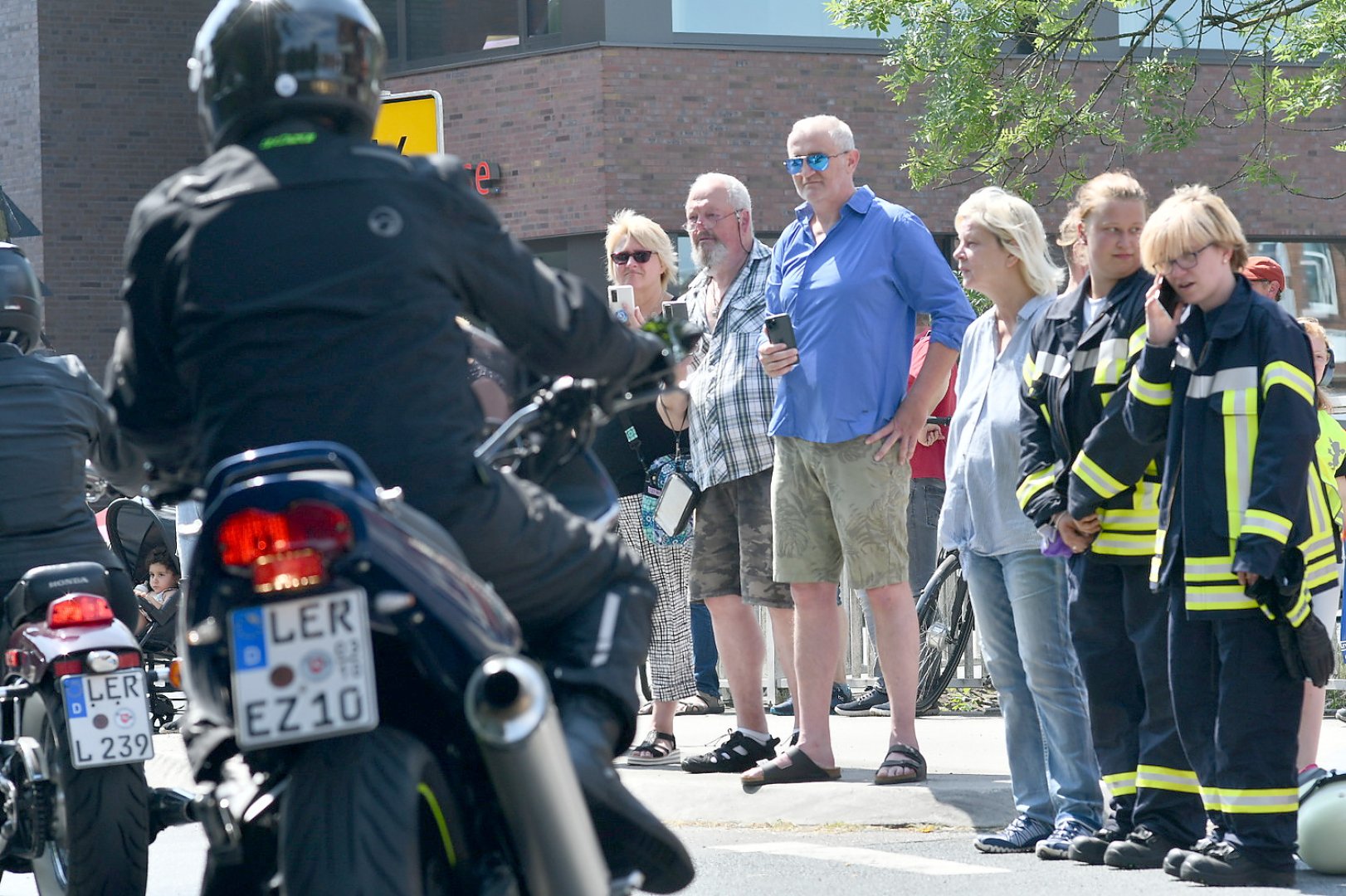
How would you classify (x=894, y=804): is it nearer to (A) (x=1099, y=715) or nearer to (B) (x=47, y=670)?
(A) (x=1099, y=715)

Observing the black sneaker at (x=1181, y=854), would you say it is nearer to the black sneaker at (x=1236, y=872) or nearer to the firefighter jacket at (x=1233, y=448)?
the black sneaker at (x=1236, y=872)

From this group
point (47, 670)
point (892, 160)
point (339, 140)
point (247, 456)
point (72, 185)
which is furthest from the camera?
point (72, 185)

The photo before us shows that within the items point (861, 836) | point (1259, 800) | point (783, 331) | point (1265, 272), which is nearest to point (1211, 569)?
point (1259, 800)

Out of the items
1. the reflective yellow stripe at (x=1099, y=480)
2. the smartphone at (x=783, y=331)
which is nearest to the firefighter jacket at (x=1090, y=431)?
the reflective yellow stripe at (x=1099, y=480)

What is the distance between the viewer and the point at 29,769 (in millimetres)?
5863

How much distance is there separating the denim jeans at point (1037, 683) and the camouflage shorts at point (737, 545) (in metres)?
1.57

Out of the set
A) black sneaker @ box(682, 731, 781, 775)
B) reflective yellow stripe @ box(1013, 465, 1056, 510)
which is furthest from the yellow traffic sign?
reflective yellow stripe @ box(1013, 465, 1056, 510)

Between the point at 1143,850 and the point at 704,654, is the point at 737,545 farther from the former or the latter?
the point at 1143,850

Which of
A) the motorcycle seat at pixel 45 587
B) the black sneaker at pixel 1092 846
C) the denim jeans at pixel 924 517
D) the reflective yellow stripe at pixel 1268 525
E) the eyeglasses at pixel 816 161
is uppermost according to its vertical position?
the eyeglasses at pixel 816 161

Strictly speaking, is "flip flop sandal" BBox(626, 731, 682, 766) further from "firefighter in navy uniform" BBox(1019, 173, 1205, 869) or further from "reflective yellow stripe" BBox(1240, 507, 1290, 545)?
"reflective yellow stripe" BBox(1240, 507, 1290, 545)

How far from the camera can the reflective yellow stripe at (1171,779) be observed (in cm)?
634

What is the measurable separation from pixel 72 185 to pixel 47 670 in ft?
68.6

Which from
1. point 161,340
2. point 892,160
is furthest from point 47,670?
point 892,160

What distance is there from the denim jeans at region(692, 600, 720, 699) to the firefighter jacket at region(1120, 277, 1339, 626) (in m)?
4.89
